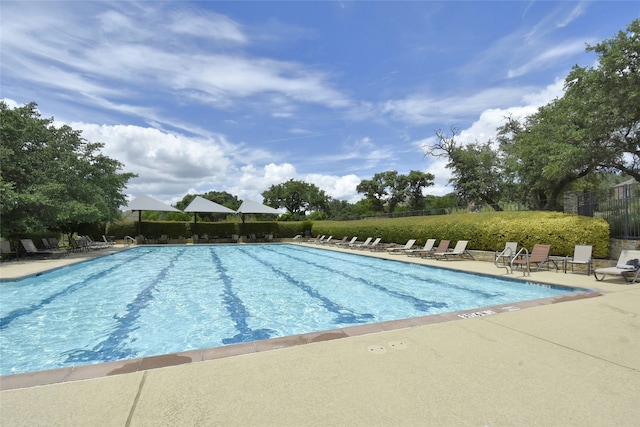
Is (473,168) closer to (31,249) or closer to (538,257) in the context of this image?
(538,257)

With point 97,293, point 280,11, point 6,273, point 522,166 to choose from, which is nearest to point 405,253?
point 522,166

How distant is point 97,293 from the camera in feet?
28.3

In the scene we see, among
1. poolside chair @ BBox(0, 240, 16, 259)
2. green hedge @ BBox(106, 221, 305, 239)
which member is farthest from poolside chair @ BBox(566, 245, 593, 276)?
green hedge @ BBox(106, 221, 305, 239)

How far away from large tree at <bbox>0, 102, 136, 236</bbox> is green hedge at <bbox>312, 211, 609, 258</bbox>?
1662 cm

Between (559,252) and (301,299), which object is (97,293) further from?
(559,252)

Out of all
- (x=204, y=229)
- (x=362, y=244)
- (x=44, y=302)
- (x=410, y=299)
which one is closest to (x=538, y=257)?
(x=410, y=299)

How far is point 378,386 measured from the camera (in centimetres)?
270

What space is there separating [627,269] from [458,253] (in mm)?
5890

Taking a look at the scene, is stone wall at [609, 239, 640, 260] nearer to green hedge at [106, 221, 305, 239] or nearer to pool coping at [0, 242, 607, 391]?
pool coping at [0, 242, 607, 391]

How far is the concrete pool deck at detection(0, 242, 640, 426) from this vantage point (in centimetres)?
225

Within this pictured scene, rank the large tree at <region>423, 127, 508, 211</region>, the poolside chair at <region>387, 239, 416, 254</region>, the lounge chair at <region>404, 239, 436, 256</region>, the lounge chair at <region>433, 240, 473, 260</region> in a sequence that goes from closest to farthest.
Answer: the lounge chair at <region>433, 240, 473, 260</region>, the lounge chair at <region>404, 239, 436, 256</region>, the poolside chair at <region>387, 239, 416, 254</region>, the large tree at <region>423, 127, 508, 211</region>

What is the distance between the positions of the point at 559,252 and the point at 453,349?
9508mm

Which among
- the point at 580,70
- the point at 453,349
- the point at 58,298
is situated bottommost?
the point at 58,298

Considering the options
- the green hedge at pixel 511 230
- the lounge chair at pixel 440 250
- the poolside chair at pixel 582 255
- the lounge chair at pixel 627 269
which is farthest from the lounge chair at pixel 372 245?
the lounge chair at pixel 627 269
